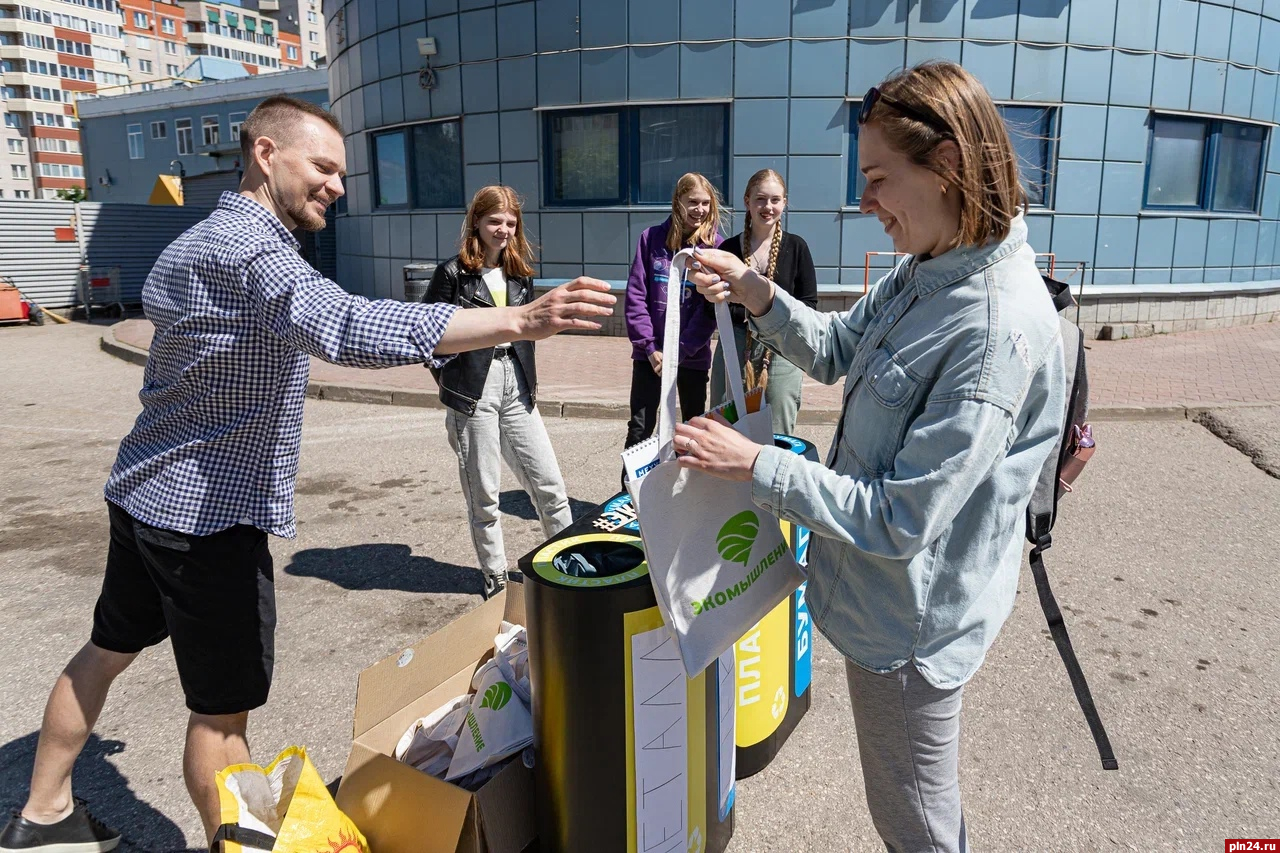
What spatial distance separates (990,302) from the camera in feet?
5.04

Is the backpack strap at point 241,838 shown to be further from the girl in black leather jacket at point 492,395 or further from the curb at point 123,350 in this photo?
the curb at point 123,350

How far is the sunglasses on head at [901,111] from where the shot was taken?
1.53m

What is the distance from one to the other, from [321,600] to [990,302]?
3713mm

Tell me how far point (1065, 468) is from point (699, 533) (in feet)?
3.07

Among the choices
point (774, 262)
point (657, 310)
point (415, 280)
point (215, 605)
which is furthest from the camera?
point (415, 280)

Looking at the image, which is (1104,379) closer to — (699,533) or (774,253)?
(774,253)

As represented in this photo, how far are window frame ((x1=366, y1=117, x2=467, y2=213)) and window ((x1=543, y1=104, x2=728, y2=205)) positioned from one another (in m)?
1.75

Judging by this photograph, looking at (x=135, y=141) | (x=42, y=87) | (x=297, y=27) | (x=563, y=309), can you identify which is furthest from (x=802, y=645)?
(x=297, y=27)

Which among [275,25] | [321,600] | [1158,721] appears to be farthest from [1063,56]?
[275,25]

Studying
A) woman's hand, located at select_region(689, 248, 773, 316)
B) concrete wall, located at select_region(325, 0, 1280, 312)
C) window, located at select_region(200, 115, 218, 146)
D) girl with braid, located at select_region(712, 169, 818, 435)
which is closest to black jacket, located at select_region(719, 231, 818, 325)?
girl with braid, located at select_region(712, 169, 818, 435)

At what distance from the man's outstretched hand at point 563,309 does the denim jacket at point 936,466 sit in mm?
461

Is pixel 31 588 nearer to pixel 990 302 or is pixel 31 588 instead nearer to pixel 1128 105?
pixel 990 302

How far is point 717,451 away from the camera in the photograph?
1.71 m

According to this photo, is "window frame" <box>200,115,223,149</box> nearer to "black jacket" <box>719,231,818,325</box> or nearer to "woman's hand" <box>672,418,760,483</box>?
"black jacket" <box>719,231,818,325</box>
